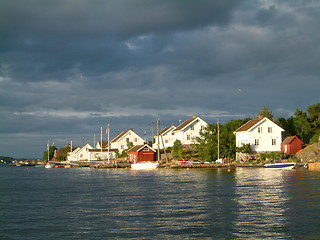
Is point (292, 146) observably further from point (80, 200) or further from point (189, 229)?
point (189, 229)

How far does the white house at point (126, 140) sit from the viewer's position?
130 meters

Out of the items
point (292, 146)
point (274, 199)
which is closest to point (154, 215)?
point (274, 199)

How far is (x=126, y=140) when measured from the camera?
130 m

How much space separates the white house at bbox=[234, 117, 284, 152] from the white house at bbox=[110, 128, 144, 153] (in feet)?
154

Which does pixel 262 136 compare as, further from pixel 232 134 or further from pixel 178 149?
pixel 178 149

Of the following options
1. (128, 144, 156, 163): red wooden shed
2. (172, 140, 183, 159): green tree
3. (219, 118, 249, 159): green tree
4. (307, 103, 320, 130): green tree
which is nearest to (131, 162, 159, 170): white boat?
(172, 140, 183, 159): green tree

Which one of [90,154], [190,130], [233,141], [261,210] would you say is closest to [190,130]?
[190,130]

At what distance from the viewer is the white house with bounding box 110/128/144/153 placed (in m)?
130

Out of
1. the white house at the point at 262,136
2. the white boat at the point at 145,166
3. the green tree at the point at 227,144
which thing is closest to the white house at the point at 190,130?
the green tree at the point at 227,144

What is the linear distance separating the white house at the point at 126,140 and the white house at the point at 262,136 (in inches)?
1853

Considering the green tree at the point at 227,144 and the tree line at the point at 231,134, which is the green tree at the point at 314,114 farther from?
the green tree at the point at 227,144

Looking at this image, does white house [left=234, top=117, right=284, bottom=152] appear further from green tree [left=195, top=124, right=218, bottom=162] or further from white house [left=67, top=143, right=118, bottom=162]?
white house [left=67, top=143, right=118, bottom=162]

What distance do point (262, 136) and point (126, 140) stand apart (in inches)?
2058

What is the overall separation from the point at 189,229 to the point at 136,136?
10777 cm
